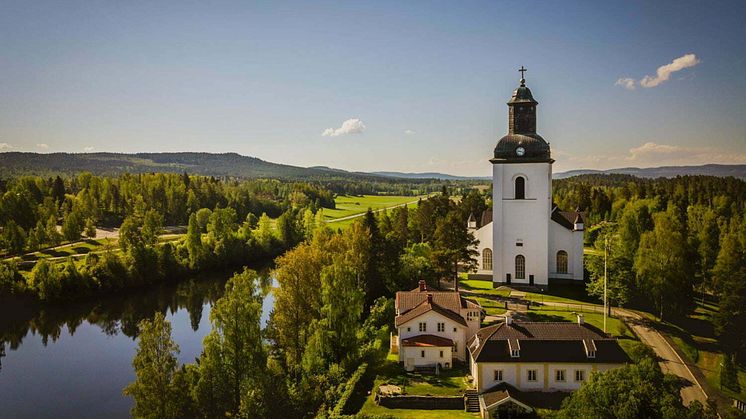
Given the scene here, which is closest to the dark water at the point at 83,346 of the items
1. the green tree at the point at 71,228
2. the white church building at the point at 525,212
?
the white church building at the point at 525,212

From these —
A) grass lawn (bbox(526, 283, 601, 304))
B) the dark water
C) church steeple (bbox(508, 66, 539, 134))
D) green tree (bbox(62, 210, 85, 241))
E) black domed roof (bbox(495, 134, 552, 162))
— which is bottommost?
the dark water

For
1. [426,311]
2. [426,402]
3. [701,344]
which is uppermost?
[426,311]

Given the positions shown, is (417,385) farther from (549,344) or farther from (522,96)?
(522,96)

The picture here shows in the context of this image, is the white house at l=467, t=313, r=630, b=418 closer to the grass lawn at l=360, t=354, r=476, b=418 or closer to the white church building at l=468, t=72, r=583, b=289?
the grass lawn at l=360, t=354, r=476, b=418

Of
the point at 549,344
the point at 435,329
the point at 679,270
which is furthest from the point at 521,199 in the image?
the point at 549,344

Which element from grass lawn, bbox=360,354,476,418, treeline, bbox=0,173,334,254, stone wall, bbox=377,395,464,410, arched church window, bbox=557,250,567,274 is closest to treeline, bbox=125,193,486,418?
grass lawn, bbox=360,354,476,418

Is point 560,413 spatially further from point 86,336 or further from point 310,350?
point 86,336
